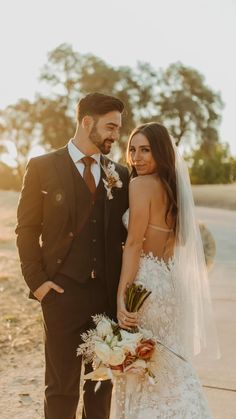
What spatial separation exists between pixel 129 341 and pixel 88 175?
1.04 m

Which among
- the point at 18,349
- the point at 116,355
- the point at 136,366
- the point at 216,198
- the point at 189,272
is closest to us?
the point at 116,355

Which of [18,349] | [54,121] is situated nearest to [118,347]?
[18,349]

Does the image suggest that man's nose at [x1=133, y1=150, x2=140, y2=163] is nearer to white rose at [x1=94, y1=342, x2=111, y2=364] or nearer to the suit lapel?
the suit lapel

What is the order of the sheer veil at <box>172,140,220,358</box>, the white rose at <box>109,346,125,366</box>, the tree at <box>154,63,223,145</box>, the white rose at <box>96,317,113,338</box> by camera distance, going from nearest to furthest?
the white rose at <box>109,346,125,366</box>, the white rose at <box>96,317,113,338</box>, the sheer veil at <box>172,140,220,358</box>, the tree at <box>154,63,223,145</box>

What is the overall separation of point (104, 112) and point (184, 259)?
43.9 inches

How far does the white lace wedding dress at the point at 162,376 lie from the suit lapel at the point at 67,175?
1.25ft

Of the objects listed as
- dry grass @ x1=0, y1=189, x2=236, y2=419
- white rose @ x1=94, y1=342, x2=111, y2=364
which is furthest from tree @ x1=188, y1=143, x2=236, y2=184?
white rose @ x1=94, y1=342, x2=111, y2=364

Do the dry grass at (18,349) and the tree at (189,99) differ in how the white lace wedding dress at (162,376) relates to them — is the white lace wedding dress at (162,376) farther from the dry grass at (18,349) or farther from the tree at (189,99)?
the tree at (189,99)

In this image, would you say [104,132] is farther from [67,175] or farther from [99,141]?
[67,175]

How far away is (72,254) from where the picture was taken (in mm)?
3381

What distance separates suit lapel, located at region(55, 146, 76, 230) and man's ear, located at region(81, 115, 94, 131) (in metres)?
0.20

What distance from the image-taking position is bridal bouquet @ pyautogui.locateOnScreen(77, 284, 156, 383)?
122 inches

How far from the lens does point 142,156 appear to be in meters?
3.51

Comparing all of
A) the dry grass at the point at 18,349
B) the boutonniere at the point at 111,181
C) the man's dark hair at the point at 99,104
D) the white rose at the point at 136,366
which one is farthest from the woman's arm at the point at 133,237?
the dry grass at the point at 18,349
